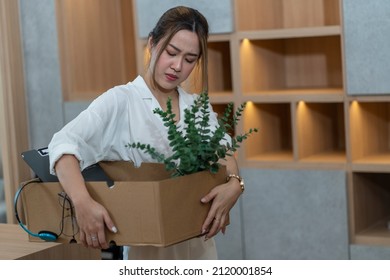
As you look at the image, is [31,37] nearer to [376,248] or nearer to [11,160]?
[11,160]

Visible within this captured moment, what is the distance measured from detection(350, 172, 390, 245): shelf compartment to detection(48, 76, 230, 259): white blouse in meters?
1.39

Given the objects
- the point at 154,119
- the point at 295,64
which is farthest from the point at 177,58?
the point at 295,64

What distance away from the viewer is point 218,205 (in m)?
2.05

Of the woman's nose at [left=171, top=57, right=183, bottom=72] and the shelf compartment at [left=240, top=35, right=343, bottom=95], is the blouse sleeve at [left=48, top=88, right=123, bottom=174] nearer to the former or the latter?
the woman's nose at [left=171, top=57, right=183, bottom=72]

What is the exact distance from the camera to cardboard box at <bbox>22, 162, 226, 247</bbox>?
6.23 ft

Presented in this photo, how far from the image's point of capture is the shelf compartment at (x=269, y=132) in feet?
12.3

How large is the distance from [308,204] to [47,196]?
1795 mm

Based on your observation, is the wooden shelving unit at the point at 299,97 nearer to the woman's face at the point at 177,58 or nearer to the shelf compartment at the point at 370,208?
the shelf compartment at the point at 370,208

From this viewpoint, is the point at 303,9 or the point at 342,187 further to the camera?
the point at 303,9

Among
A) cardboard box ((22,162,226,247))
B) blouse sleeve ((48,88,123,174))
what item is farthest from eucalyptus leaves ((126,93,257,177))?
blouse sleeve ((48,88,123,174))

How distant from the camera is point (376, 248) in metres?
3.46

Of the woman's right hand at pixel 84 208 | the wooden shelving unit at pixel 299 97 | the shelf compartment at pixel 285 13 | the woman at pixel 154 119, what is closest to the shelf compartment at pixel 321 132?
the wooden shelving unit at pixel 299 97
